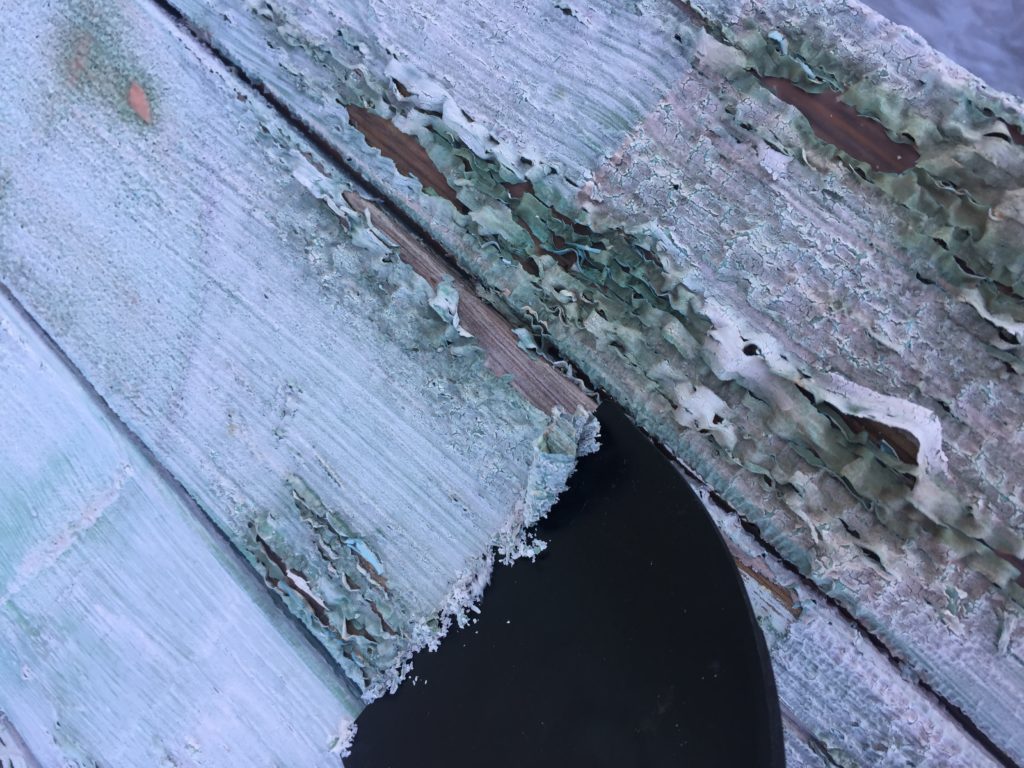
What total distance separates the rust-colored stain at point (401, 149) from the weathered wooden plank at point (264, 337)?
44 millimetres

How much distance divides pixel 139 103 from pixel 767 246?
1.81ft

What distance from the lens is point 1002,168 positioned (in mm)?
489

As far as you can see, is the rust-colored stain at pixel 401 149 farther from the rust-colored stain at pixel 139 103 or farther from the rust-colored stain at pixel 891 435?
the rust-colored stain at pixel 891 435

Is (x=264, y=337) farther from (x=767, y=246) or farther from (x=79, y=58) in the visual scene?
(x=767, y=246)

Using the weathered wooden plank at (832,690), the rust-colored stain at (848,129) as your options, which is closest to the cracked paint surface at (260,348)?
the weathered wooden plank at (832,690)

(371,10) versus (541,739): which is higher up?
(371,10)

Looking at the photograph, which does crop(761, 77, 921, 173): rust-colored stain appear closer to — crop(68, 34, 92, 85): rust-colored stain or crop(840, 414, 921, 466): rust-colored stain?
crop(840, 414, 921, 466): rust-colored stain

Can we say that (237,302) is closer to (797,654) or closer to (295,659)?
(295,659)

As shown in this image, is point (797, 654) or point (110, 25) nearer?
point (797, 654)

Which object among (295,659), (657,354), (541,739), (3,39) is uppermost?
(657,354)

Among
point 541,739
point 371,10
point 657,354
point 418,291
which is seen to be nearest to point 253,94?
point 371,10

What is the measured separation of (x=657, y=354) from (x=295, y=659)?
40 centimetres

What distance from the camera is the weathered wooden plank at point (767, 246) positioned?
0.49m

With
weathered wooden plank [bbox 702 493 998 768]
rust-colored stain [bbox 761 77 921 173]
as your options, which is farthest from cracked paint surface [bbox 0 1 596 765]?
rust-colored stain [bbox 761 77 921 173]
